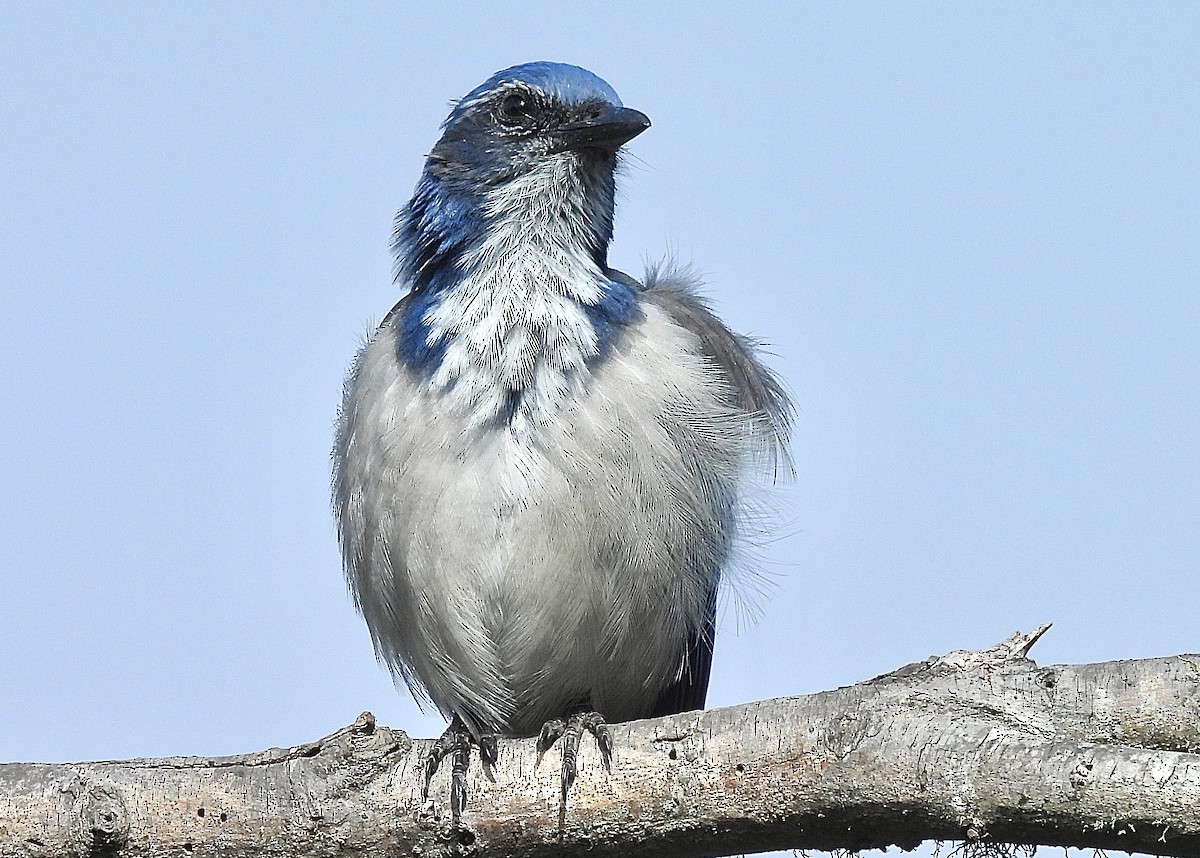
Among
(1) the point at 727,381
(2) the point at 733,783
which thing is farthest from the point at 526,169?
(2) the point at 733,783

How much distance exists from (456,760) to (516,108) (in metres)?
3.59

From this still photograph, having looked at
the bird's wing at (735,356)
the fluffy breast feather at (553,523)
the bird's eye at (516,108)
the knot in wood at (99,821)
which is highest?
the bird's eye at (516,108)

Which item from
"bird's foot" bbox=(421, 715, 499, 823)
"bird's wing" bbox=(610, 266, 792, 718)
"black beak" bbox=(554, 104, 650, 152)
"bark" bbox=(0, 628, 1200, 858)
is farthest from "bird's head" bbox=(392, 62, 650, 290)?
"bark" bbox=(0, 628, 1200, 858)

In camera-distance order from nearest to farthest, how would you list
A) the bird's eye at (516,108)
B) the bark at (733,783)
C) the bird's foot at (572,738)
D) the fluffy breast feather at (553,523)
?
the bark at (733,783) → the bird's foot at (572,738) → the fluffy breast feather at (553,523) → the bird's eye at (516,108)

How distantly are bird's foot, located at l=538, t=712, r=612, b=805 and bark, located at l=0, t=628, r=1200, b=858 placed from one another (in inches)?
1.6

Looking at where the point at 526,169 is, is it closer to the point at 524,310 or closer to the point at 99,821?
the point at 524,310

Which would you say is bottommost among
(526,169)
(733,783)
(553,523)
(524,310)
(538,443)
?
(733,783)

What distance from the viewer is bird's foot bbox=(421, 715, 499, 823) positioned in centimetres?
552

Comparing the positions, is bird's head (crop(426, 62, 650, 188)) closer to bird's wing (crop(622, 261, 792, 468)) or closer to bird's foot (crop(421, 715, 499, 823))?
bird's wing (crop(622, 261, 792, 468))

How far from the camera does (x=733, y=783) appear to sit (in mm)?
5168

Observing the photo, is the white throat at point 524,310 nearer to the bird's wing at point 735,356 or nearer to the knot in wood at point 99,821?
the bird's wing at point 735,356

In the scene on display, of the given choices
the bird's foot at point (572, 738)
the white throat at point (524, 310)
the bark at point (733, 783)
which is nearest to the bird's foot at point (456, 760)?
the bark at point (733, 783)

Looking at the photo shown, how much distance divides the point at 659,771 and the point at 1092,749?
151 centimetres

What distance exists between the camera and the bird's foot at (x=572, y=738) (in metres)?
5.47
